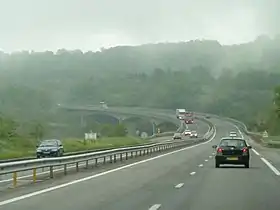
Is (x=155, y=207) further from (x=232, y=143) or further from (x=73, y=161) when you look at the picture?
(x=232, y=143)

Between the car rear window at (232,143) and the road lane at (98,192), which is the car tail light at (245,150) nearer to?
the car rear window at (232,143)

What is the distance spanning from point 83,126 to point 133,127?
138ft

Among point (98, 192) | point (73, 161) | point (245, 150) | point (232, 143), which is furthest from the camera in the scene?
point (232, 143)

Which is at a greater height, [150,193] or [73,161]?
[73,161]

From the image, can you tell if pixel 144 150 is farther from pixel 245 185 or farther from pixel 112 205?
pixel 112 205

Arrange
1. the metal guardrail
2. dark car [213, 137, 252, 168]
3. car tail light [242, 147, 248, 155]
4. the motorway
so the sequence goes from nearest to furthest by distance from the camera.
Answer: the motorway
the metal guardrail
car tail light [242, 147, 248, 155]
dark car [213, 137, 252, 168]

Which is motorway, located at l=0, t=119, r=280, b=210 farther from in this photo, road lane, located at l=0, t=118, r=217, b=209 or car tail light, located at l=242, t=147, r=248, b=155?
car tail light, located at l=242, t=147, r=248, b=155

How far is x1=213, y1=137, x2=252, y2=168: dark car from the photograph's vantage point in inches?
1524

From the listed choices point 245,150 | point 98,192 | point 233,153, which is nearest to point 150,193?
point 98,192

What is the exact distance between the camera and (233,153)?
3897 centimetres

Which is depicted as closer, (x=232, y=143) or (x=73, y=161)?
(x=73, y=161)

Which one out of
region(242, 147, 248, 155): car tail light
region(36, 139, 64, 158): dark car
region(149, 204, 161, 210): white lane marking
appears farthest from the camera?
region(36, 139, 64, 158): dark car

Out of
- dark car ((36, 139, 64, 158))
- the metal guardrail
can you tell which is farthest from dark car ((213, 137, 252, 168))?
dark car ((36, 139, 64, 158))

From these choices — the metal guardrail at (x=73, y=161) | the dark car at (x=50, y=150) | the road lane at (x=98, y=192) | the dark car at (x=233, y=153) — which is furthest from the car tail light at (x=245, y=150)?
the dark car at (x=50, y=150)
